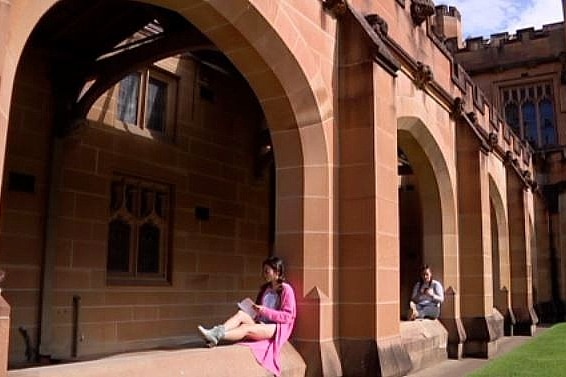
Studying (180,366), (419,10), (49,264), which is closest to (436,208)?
(419,10)

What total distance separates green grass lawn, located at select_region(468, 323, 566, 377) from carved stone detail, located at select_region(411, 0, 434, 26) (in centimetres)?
486

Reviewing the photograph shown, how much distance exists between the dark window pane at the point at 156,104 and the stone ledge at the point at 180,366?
518cm

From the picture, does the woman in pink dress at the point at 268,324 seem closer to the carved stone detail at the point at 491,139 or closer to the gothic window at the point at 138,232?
the gothic window at the point at 138,232

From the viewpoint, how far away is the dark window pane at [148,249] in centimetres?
912

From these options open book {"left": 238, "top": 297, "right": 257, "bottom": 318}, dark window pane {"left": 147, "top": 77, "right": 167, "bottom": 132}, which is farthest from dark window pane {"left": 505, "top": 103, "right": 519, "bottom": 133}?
open book {"left": 238, "top": 297, "right": 257, "bottom": 318}

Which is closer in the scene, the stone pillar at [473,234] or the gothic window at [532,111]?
the stone pillar at [473,234]

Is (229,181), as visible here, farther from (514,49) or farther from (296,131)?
(514,49)

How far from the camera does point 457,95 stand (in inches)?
430

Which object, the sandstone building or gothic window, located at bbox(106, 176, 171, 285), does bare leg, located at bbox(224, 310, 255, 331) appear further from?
gothic window, located at bbox(106, 176, 171, 285)

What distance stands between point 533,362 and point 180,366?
5461 millimetres

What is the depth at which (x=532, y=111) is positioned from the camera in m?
24.5

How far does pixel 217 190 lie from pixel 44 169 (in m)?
3.38

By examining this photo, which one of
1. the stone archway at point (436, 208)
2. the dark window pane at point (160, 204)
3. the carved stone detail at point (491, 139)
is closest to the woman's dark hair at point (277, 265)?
the dark window pane at point (160, 204)

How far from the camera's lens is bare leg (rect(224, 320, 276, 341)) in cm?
495
